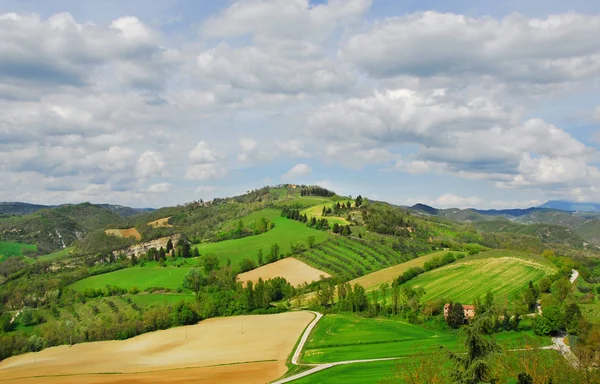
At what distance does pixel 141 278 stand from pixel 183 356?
A: 9210 centimetres

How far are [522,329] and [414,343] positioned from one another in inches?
1020

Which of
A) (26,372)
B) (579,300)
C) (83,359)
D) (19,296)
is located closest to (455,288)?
(579,300)

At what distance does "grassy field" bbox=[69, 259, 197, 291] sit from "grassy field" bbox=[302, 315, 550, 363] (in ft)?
263

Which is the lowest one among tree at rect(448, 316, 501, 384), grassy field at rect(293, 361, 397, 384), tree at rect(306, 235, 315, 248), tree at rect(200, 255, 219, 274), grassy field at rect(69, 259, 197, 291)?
grassy field at rect(293, 361, 397, 384)

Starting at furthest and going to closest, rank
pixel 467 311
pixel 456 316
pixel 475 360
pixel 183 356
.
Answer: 1. pixel 467 311
2. pixel 456 316
3. pixel 183 356
4. pixel 475 360

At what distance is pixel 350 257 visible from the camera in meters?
177

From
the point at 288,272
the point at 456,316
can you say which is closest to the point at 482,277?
the point at 456,316

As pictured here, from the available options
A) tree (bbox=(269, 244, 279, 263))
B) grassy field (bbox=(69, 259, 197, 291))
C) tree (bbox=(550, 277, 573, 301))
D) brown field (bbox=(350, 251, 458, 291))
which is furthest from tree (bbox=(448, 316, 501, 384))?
tree (bbox=(269, 244, 279, 263))

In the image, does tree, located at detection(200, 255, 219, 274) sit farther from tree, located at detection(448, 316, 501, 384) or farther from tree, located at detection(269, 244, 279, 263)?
tree, located at detection(448, 316, 501, 384)

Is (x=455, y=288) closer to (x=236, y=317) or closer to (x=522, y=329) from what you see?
(x=522, y=329)

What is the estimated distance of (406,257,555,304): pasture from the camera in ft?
409

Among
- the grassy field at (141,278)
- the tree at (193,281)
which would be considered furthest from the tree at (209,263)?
the tree at (193,281)

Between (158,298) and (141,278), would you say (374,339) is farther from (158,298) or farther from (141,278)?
(141,278)

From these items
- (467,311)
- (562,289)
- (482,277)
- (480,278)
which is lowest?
(467,311)
